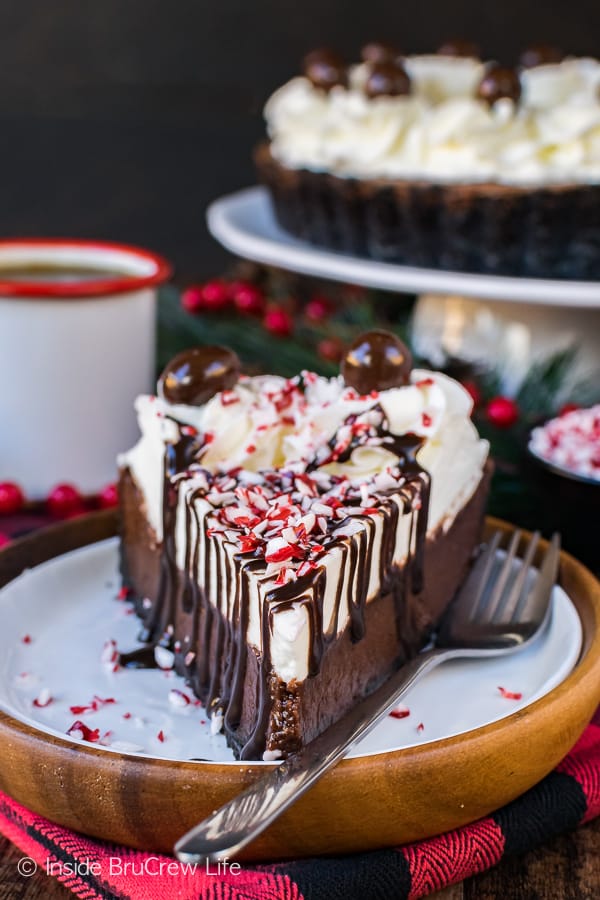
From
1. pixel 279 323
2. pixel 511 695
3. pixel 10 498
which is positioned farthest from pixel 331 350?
pixel 511 695

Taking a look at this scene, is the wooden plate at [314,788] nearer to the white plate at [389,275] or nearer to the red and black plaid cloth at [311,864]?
the red and black plaid cloth at [311,864]

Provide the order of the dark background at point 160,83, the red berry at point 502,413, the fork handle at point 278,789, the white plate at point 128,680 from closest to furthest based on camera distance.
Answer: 1. the fork handle at point 278,789
2. the white plate at point 128,680
3. the red berry at point 502,413
4. the dark background at point 160,83

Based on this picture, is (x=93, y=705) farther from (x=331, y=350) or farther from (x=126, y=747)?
(x=331, y=350)

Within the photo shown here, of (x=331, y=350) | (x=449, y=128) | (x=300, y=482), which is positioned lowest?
(x=331, y=350)

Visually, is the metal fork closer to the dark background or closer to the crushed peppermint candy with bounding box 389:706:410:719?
the crushed peppermint candy with bounding box 389:706:410:719

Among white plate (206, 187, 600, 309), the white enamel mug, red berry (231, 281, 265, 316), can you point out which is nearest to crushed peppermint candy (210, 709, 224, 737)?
the white enamel mug

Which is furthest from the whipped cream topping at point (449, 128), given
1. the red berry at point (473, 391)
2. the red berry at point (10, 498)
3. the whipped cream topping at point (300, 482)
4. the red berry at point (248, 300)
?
the red berry at point (10, 498)

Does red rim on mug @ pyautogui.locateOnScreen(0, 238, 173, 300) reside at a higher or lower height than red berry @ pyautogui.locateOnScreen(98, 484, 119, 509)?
higher
